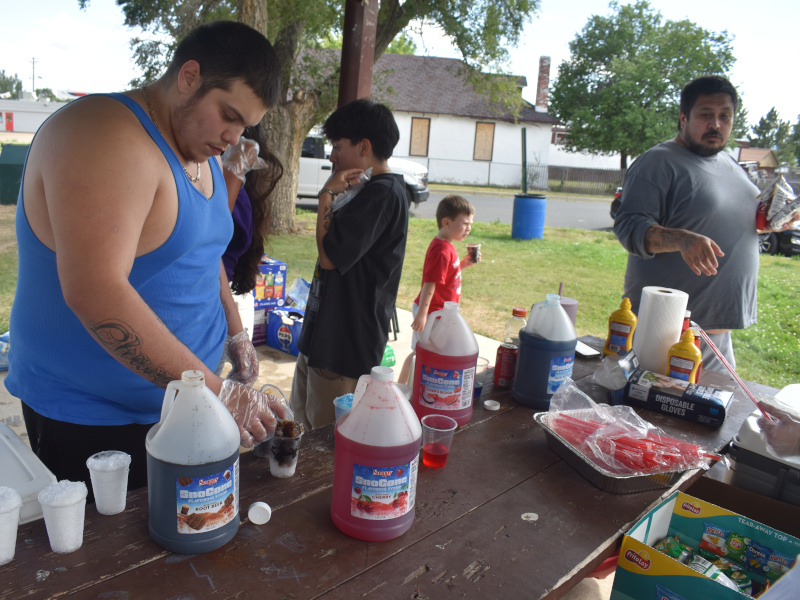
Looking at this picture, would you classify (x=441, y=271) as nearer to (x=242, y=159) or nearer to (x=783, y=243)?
(x=242, y=159)

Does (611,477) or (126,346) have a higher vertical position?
(126,346)

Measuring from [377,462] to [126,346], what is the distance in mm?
643

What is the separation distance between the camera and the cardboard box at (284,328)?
5.18 meters

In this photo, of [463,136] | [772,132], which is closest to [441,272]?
[463,136]

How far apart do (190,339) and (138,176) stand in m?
0.56

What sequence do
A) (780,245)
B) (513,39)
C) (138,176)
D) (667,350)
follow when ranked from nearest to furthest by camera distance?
(138,176) < (667,350) < (513,39) < (780,245)

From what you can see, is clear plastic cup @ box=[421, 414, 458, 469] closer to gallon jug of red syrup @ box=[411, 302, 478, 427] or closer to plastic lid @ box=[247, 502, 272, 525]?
gallon jug of red syrup @ box=[411, 302, 478, 427]

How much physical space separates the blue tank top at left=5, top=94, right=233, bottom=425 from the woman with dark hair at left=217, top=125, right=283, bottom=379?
0.92 m

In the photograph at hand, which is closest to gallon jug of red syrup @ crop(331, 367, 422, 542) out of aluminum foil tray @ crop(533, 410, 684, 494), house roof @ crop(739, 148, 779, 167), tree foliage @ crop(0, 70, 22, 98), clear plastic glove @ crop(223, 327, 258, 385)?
aluminum foil tray @ crop(533, 410, 684, 494)

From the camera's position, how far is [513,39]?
400 inches

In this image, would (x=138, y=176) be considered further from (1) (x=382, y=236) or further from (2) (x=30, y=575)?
(1) (x=382, y=236)

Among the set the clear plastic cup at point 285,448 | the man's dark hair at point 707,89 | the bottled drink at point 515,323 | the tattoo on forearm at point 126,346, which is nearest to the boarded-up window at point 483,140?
the man's dark hair at point 707,89

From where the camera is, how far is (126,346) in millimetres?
1331

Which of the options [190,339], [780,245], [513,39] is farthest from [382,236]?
[780,245]
